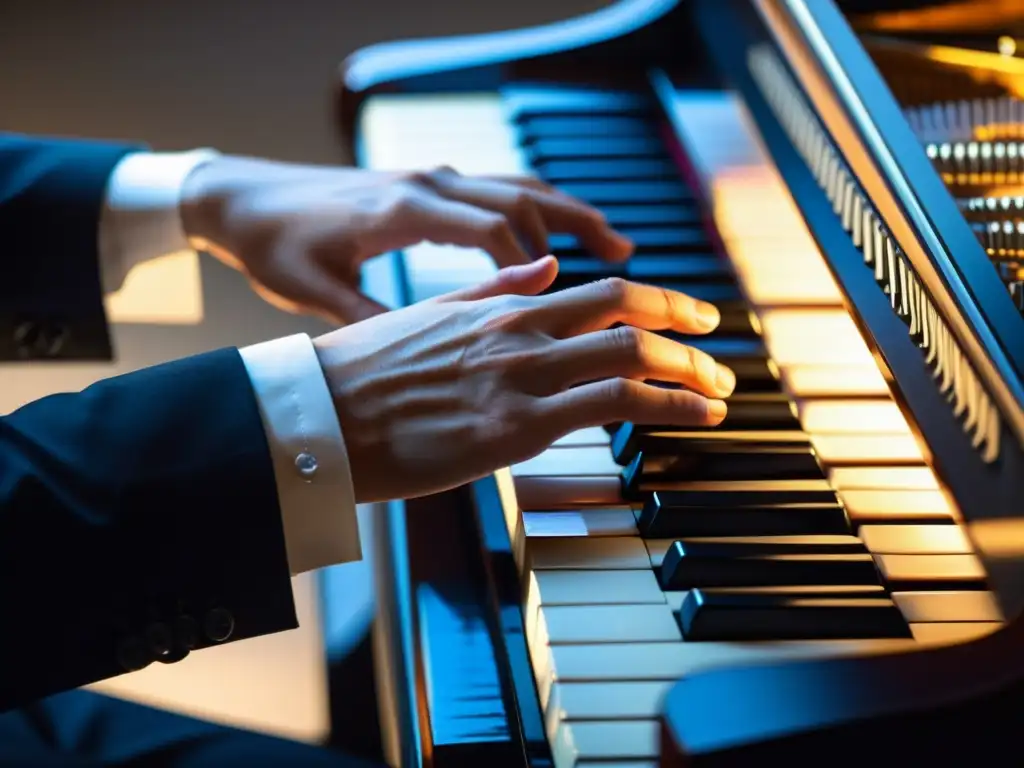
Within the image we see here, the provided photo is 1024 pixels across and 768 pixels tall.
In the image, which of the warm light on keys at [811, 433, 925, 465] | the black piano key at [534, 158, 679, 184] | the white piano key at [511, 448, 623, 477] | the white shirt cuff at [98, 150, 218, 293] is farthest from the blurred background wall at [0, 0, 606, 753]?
the warm light on keys at [811, 433, 925, 465]

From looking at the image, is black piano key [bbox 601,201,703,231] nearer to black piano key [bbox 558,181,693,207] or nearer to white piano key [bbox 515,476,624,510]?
black piano key [bbox 558,181,693,207]

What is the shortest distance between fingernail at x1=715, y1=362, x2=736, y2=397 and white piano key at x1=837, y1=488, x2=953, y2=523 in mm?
115

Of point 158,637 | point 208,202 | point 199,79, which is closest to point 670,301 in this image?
point 158,637

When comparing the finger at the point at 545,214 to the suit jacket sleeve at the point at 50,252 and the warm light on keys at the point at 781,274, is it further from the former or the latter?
the suit jacket sleeve at the point at 50,252

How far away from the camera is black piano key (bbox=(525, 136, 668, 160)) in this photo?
1.32 metres

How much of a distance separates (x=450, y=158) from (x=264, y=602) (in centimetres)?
67

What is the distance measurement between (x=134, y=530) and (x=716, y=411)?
42 centimetres

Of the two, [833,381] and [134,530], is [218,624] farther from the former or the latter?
[833,381]

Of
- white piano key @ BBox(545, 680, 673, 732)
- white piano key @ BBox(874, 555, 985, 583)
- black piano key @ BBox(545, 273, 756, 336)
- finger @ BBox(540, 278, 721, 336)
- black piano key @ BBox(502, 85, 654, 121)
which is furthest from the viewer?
black piano key @ BBox(502, 85, 654, 121)

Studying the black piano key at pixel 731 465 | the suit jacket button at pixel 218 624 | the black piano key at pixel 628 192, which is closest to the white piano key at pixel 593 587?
the black piano key at pixel 731 465

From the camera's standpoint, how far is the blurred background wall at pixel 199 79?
84.4 inches

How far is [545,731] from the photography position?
2.37ft

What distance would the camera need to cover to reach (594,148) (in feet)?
4.36

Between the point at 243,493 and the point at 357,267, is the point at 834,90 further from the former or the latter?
the point at 243,493
